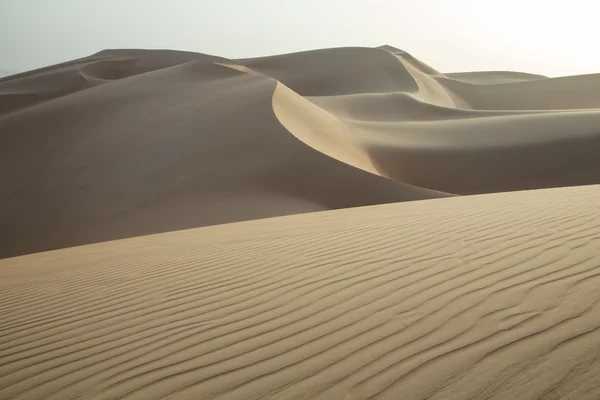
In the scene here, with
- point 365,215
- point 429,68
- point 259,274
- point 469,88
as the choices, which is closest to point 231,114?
point 365,215

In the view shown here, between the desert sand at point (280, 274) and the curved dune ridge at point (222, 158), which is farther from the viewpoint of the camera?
the curved dune ridge at point (222, 158)

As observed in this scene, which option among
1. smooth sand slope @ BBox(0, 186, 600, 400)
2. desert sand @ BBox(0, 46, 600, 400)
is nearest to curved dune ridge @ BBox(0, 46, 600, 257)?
desert sand @ BBox(0, 46, 600, 400)

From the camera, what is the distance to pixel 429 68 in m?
44.5

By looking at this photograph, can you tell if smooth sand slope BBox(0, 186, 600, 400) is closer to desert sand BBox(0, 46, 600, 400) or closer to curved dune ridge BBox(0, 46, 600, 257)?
desert sand BBox(0, 46, 600, 400)

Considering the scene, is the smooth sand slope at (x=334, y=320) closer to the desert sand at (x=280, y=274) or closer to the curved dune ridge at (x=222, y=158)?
the desert sand at (x=280, y=274)

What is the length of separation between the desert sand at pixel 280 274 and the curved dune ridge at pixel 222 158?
6cm

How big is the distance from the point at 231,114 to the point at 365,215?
7.36 metres

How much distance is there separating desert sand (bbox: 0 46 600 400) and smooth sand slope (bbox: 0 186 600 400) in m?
0.01

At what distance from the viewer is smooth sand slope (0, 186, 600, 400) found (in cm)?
207

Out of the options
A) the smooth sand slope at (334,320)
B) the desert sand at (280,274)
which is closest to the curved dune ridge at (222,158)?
the desert sand at (280,274)

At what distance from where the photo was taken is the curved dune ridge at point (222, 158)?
31.1 feet

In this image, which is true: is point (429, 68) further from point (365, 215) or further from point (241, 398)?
point (241, 398)

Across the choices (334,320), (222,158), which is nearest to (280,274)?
(334,320)

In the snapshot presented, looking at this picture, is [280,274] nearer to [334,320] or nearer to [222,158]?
[334,320]
